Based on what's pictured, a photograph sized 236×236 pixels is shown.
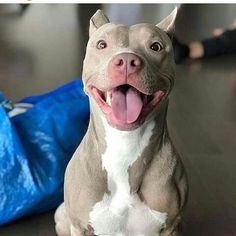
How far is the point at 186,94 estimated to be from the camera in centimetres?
300

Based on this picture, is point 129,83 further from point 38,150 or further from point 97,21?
point 38,150

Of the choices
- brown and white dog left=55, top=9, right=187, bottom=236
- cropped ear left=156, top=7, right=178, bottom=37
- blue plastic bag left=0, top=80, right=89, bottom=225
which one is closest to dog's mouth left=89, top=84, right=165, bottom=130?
brown and white dog left=55, top=9, right=187, bottom=236

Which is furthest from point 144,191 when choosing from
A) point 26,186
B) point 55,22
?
point 55,22

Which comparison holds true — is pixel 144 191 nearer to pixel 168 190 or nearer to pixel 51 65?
pixel 168 190

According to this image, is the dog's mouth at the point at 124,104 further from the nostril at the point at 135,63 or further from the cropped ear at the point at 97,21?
the cropped ear at the point at 97,21

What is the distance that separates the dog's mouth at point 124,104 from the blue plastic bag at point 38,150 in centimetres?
74

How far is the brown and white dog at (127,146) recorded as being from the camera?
128 centimetres

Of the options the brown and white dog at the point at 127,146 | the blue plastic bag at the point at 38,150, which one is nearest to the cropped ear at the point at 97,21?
the brown and white dog at the point at 127,146

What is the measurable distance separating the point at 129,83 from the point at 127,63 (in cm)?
5

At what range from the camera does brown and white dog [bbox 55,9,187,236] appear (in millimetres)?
1277

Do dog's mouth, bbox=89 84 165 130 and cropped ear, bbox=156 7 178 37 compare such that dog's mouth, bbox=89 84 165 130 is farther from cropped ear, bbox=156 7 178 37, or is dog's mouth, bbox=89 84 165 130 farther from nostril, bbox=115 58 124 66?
cropped ear, bbox=156 7 178 37

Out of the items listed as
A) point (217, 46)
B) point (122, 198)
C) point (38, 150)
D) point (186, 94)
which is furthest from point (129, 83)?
point (217, 46)

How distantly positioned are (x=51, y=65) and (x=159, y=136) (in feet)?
6.49

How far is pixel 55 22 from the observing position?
398cm
